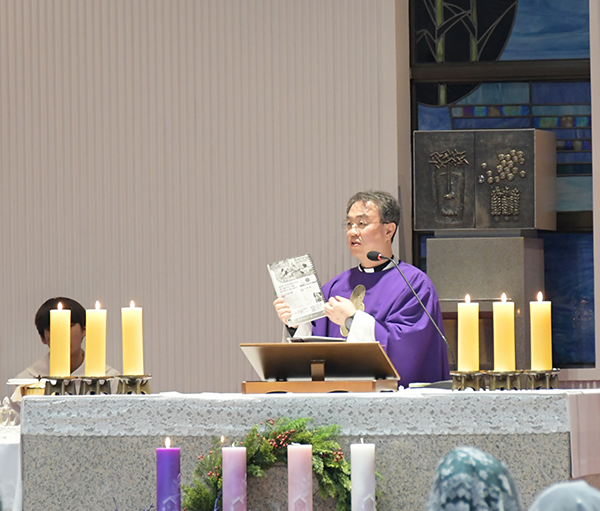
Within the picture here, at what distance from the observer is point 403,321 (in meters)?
4.00

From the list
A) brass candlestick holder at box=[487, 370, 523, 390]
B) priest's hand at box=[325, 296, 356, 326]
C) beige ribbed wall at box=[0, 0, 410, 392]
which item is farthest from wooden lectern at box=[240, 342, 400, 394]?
beige ribbed wall at box=[0, 0, 410, 392]

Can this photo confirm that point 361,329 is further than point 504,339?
Yes

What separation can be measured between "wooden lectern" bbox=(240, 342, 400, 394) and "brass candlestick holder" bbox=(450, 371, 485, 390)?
18 cm

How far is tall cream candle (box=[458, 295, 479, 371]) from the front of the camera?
Result: 8.13 ft

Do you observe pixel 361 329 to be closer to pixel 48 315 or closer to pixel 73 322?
pixel 73 322

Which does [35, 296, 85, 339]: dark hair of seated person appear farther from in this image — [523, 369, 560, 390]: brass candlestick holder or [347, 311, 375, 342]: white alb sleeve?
[523, 369, 560, 390]: brass candlestick holder

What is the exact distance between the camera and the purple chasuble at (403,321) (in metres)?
3.81

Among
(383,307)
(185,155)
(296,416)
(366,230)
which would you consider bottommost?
(296,416)

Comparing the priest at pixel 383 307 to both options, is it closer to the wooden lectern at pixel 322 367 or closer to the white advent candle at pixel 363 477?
the wooden lectern at pixel 322 367

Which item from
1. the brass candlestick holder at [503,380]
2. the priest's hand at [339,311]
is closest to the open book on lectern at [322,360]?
the brass candlestick holder at [503,380]

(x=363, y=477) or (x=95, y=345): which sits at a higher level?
(x=95, y=345)

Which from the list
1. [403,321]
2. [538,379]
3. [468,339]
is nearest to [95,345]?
[468,339]

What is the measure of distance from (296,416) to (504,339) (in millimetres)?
616

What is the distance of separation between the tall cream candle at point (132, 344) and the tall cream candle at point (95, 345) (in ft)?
0.20
